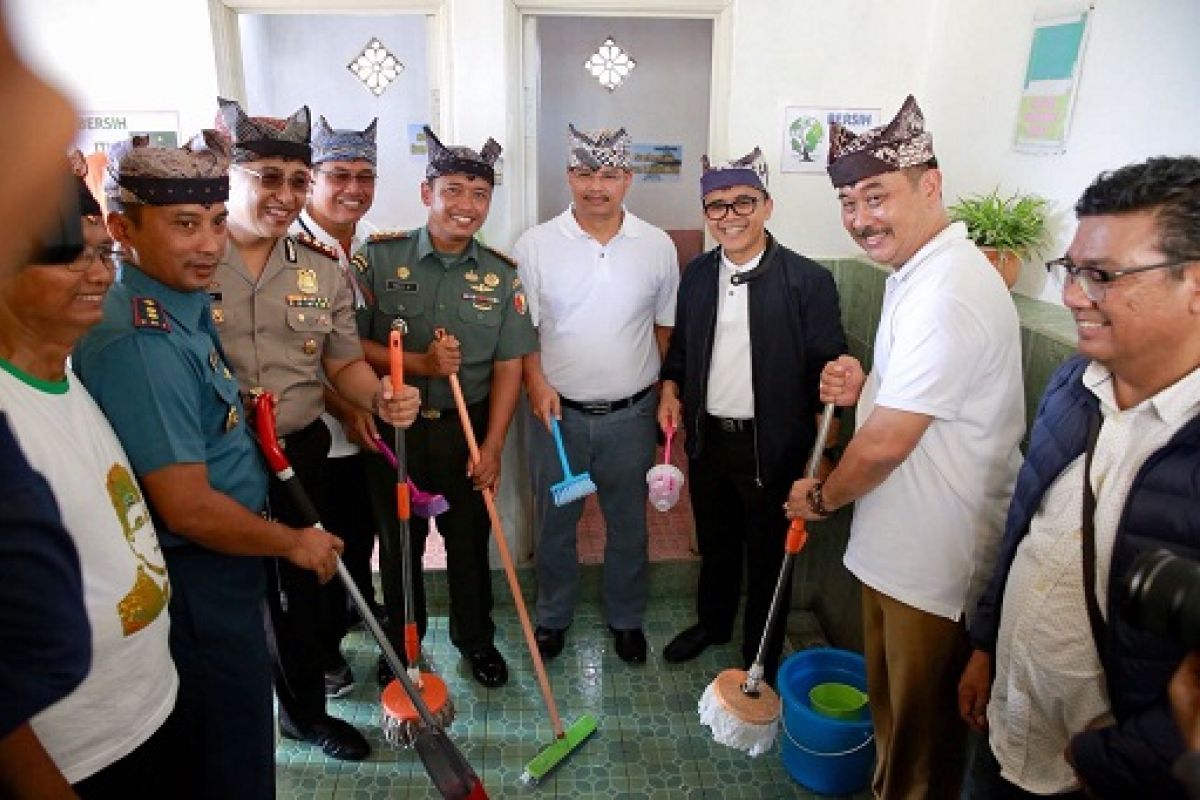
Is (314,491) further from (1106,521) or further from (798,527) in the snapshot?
(1106,521)

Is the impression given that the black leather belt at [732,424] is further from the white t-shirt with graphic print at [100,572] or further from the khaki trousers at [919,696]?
the white t-shirt with graphic print at [100,572]

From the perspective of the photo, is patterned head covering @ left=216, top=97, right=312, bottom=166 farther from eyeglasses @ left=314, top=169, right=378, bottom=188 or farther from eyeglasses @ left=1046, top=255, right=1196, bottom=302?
eyeglasses @ left=1046, top=255, right=1196, bottom=302

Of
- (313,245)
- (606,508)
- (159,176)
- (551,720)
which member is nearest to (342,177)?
(313,245)

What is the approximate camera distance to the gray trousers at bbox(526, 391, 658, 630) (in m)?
2.68

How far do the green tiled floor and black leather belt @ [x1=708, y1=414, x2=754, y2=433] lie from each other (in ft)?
3.03

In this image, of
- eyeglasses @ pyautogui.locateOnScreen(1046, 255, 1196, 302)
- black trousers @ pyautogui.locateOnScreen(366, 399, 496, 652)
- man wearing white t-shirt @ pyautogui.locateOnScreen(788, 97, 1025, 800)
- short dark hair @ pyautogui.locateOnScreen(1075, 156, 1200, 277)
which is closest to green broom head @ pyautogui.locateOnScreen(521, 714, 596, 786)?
black trousers @ pyautogui.locateOnScreen(366, 399, 496, 652)

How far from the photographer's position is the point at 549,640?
2.82 meters

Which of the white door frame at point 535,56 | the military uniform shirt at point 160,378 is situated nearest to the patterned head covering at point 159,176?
the military uniform shirt at point 160,378

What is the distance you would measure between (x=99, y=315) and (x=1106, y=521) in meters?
1.65

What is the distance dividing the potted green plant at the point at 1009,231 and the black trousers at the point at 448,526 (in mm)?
1622

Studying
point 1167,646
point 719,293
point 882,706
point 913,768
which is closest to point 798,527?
point 882,706

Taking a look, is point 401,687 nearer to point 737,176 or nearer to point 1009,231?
A: point 737,176

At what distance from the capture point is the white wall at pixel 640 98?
4598 mm

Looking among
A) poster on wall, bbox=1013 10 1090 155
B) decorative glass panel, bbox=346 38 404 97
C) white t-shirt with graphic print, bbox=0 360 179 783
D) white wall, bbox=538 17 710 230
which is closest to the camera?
white t-shirt with graphic print, bbox=0 360 179 783
